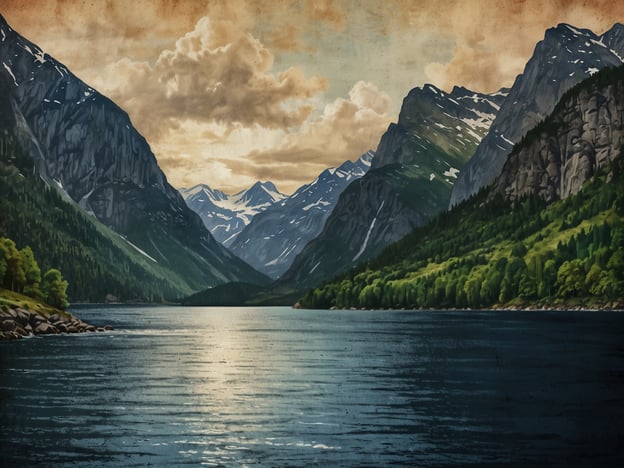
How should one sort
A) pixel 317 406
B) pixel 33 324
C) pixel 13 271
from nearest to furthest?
pixel 317 406 < pixel 33 324 < pixel 13 271

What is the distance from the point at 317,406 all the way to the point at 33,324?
116097 mm

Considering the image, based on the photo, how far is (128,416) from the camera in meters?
64.6

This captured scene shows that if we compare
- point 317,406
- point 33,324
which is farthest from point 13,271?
point 317,406

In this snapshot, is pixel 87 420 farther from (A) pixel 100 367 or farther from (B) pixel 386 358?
(B) pixel 386 358

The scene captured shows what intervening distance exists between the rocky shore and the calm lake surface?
84.6 ft

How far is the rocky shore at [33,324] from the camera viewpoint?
15536 centimetres

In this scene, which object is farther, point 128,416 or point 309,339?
point 309,339

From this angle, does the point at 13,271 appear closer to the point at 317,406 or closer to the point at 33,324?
the point at 33,324

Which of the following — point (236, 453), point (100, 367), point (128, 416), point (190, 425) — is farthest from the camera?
point (100, 367)

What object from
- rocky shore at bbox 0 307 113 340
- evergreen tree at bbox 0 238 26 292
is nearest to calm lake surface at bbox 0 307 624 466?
rocky shore at bbox 0 307 113 340

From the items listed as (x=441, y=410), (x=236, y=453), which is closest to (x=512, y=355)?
(x=441, y=410)

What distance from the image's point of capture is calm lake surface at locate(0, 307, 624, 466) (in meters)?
50.8

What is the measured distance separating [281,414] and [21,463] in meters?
22.6

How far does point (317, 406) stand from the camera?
7012cm
